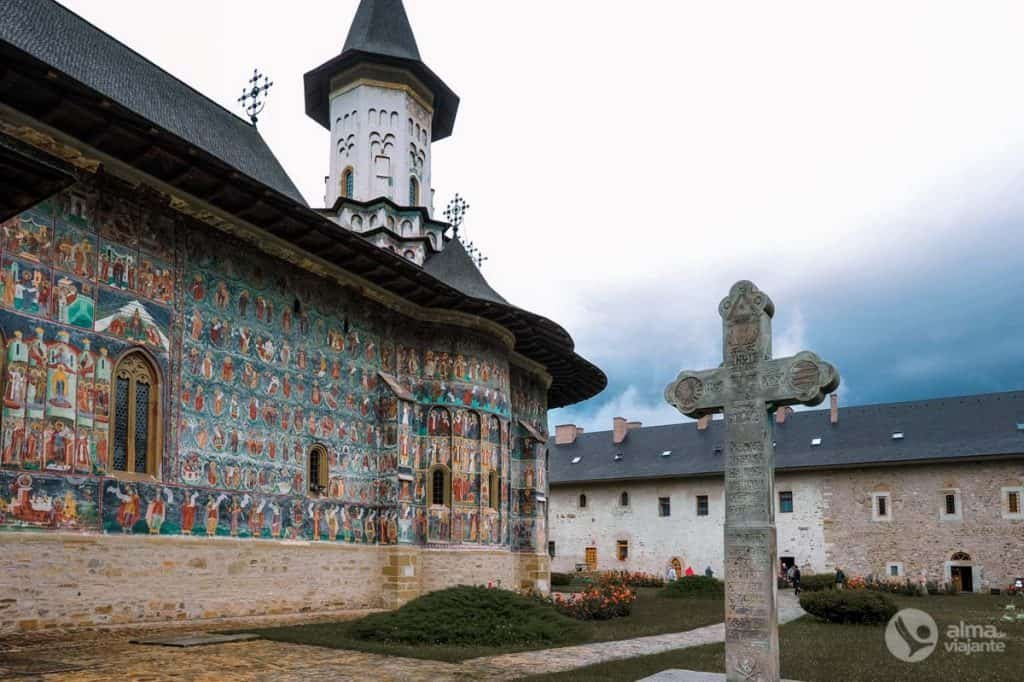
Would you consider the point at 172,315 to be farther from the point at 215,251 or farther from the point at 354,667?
the point at 354,667

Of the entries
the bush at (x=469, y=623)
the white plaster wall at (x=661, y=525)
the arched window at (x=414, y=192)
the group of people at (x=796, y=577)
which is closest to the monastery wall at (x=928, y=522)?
the white plaster wall at (x=661, y=525)

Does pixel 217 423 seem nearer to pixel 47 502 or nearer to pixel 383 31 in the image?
pixel 47 502

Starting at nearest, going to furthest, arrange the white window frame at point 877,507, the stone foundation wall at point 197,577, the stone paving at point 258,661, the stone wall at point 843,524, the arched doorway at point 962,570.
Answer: the stone paving at point 258,661
the stone foundation wall at point 197,577
the stone wall at point 843,524
the arched doorway at point 962,570
the white window frame at point 877,507

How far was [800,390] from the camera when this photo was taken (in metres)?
7.15

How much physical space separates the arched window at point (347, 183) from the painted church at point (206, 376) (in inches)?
162

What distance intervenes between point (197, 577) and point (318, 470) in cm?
367

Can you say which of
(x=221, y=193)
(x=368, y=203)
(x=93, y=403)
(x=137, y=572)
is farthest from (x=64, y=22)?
(x=368, y=203)

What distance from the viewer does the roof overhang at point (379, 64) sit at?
2469cm

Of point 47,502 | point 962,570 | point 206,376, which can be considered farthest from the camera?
point 962,570

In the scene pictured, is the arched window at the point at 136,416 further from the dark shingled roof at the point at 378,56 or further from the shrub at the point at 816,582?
the shrub at the point at 816,582

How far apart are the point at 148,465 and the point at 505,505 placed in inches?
371

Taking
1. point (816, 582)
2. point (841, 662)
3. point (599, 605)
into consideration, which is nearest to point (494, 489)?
point (599, 605)

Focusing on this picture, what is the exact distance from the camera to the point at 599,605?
17.1 metres

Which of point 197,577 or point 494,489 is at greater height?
point 494,489
